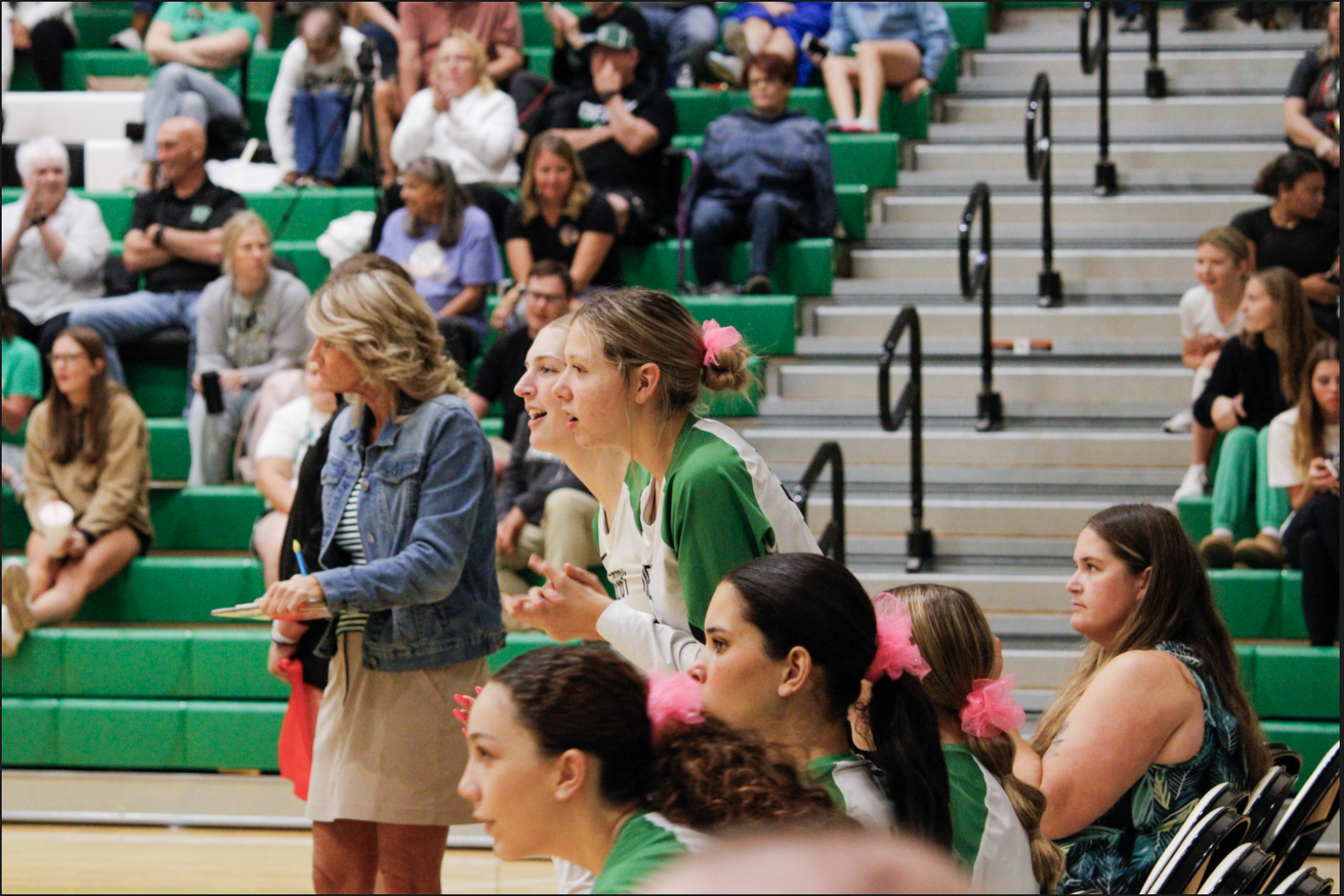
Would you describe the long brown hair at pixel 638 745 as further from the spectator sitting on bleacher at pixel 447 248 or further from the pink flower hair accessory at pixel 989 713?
the spectator sitting on bleacher at pixel 447 248

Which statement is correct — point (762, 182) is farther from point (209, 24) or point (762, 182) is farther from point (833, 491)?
point (209, 24)

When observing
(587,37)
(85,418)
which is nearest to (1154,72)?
(587,37)

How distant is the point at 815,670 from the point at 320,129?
6239 mm

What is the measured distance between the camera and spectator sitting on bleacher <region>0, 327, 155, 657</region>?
5.66 metres

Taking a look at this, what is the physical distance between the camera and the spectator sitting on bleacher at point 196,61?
767 cm

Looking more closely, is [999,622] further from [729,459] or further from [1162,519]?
[729,459]

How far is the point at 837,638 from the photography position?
1.85 m

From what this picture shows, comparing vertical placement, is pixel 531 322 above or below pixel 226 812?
above

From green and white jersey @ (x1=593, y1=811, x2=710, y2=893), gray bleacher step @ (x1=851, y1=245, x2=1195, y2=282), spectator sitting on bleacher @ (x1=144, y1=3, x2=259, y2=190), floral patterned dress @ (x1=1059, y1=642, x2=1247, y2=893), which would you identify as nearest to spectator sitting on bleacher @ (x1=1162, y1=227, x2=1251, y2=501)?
gray bleacher step @ (x1=851, y1=245, x2=1195, y2=282)

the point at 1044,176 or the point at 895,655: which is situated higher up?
the point at 1044,176

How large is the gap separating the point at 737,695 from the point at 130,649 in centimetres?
409

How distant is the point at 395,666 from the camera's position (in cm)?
298

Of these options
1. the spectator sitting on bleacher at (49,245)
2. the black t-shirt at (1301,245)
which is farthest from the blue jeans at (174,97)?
the black t-shirt at (1301,245)

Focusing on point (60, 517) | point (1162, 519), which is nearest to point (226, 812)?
point (60, 517)
